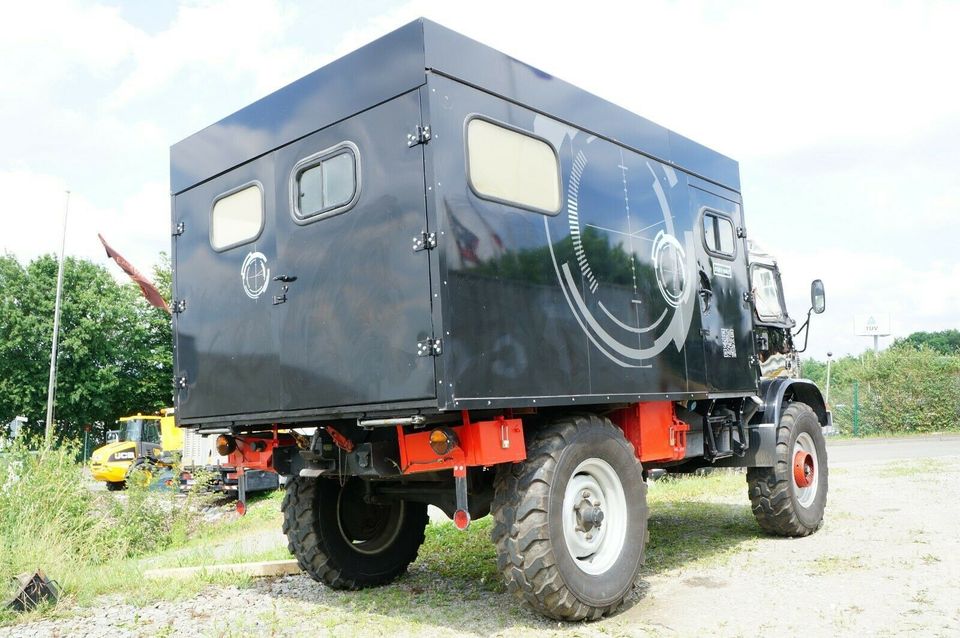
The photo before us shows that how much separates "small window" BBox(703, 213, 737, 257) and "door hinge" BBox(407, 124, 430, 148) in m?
3.46

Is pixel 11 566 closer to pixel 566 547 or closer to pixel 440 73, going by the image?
pixel 566 547

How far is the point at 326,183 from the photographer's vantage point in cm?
528

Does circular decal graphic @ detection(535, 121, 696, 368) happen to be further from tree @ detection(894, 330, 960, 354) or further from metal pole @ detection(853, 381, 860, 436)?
tree @ detection(894, 330, 960, 354)

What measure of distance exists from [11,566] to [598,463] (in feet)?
15.8

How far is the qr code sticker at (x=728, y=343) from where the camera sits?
7.20 meters

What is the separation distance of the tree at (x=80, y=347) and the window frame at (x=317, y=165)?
129 ft

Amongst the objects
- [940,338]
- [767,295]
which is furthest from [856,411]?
[940,338]

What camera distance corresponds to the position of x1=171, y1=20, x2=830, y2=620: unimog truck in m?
4.70

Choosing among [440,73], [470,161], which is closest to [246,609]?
[470,161]

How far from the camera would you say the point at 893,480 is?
38.0 ft

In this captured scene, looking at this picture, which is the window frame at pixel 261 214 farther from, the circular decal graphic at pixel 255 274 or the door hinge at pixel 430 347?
the door hinge at pixel 430 347

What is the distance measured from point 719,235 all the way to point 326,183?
154 inches

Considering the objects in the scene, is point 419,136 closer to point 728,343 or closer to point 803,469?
point 728,343

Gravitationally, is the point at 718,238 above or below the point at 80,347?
below
